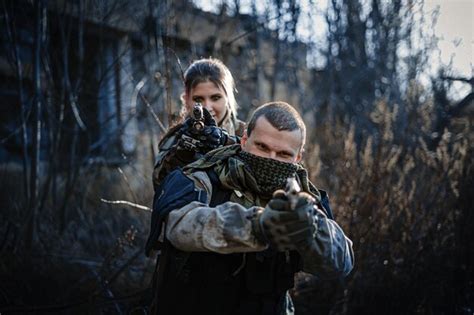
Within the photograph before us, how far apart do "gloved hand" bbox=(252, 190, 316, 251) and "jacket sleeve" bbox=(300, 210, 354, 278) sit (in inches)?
5.4

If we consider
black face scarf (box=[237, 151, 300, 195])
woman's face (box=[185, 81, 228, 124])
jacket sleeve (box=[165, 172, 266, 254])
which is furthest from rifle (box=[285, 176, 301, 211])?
woman's face (box=[185, 81, 228, 124])

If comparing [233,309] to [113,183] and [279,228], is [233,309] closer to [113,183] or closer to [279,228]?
[279,228]

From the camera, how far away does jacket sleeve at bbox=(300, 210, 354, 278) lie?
1.64 metres

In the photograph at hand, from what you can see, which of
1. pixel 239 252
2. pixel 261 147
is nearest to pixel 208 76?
pixel 261 147

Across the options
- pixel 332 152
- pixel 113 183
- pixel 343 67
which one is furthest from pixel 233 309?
pixel 343 67

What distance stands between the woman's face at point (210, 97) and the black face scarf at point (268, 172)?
855 millimetres

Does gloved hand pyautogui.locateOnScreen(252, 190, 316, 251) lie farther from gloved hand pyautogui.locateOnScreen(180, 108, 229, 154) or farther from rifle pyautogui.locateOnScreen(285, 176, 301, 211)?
gloved hand pyautogui.locateOnScreen(180, 108, 229, 154)

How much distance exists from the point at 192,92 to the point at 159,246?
1.04 m

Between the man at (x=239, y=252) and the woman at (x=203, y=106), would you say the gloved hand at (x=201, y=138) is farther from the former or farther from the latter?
the man at (x=239, y=252)

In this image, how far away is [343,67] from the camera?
820 centimetres

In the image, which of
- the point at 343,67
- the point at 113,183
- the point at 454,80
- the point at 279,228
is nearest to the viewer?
the point at 279,228

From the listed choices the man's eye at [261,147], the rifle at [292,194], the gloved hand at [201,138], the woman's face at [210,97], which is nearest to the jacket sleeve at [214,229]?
the rifle at [292,194]

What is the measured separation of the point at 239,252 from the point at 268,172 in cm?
30

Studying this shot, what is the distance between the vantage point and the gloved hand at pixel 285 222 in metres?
1.42
